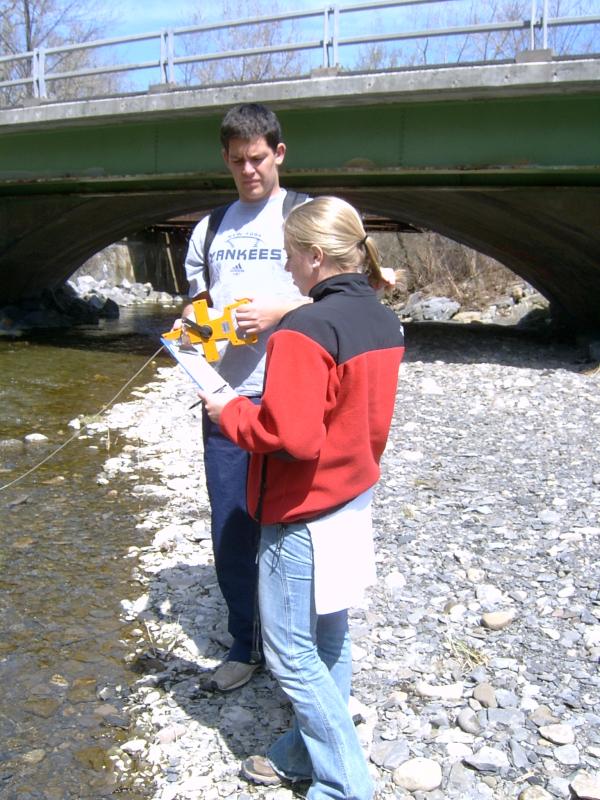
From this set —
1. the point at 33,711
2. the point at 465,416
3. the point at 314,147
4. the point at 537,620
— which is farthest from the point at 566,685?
the point at 314,147

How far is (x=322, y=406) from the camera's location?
7.42 ft

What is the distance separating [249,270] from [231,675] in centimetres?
167

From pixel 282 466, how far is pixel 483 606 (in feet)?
6.50

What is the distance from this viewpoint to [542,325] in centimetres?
1733

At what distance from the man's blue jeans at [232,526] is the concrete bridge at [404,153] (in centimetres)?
846

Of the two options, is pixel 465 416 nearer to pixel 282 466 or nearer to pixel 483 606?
pixel 483 606

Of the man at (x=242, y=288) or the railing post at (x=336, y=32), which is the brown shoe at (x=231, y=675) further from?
the railing post at (x=336, y=32)

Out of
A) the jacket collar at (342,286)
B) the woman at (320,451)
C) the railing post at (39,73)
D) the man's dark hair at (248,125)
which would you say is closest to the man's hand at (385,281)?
the woman at (320,451)

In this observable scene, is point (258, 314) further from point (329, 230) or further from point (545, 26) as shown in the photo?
point (545, 26)

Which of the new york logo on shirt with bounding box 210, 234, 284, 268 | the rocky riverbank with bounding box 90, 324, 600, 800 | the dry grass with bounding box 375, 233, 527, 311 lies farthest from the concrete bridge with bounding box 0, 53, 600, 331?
the new york logo on shirt with bounding box 210, 234, 284, 268

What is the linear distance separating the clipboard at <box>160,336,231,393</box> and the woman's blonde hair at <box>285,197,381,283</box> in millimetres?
527

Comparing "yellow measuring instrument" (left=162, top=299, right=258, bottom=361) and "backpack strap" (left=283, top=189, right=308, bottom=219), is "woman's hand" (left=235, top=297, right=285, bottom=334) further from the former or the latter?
"backpack strap" (left=283, top=189, right=308, bottom=219)

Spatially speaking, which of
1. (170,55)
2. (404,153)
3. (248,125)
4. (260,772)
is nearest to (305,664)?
(260,772)

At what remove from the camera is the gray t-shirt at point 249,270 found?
3074 millimetres
